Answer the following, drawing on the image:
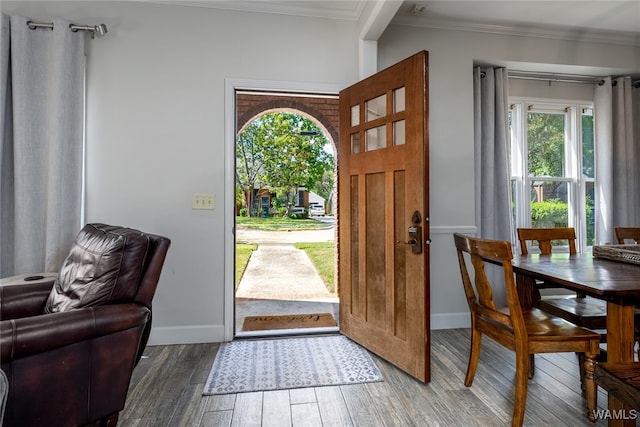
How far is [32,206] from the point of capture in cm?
238

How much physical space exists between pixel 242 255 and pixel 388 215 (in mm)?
4776

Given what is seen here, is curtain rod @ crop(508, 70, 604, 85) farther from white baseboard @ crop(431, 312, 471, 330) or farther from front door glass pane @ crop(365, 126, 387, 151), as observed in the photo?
white baseboard @ crop(431, 312, 471, 330)

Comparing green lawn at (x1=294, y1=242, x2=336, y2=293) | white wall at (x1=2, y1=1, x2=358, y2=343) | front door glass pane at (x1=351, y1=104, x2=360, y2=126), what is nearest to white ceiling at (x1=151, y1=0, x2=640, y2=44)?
white wall at (x1=2, y1=1, x2=358, y2=343)

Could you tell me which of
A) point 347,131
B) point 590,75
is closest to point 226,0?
point 347,131

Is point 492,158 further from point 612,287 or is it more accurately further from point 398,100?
point 612,287

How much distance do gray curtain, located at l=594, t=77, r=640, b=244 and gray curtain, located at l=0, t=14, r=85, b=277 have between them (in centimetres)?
487

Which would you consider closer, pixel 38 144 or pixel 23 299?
pixel 23 299

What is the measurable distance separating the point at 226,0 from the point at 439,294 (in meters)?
3.05

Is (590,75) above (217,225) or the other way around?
above

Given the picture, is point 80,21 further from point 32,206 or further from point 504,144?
point 504,144

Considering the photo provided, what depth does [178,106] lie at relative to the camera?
8.69 ft

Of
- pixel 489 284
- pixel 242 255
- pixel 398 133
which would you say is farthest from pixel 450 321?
pixel 242 255

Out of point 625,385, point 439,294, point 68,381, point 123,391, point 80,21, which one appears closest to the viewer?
point 625,385

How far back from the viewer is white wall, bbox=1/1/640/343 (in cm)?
258
